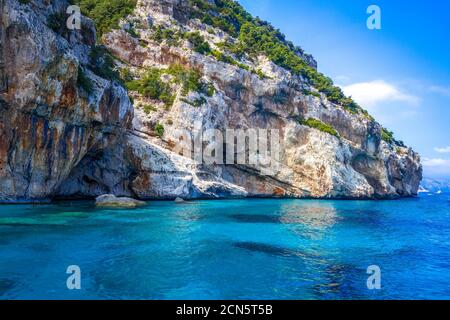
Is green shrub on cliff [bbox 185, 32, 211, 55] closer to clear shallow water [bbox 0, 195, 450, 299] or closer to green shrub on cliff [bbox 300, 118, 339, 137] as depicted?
green shrub on cliff [bbox 300, 118, 339, 137]

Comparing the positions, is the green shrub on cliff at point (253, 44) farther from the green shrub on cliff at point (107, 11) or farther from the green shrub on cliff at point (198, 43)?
the green shrub on cliff at point (107, 11)

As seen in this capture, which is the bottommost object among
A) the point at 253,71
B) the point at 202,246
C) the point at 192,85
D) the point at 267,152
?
the point at 202,246

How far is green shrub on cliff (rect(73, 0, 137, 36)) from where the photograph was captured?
6958cm

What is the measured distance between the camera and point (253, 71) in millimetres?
72750

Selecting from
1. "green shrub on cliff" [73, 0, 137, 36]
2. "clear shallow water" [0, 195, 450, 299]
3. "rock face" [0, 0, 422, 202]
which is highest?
"green shrub on cliff" [73, 0, 137, 36]

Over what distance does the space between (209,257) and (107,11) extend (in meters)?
67.6

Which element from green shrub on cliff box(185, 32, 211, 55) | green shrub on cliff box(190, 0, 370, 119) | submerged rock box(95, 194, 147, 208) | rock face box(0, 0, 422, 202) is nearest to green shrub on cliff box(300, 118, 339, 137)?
rock face box(0, 0, 422, 202)

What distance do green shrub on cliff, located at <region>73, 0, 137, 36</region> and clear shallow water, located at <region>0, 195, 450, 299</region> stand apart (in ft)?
153

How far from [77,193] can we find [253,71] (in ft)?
135

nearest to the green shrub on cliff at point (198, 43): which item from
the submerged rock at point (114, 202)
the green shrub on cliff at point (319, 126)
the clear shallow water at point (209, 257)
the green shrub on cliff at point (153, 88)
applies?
the green shrub on cliff at point (153, 88)

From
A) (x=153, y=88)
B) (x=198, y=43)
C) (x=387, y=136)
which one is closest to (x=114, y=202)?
(x=153, y=88)

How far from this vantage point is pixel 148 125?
58781 mm
